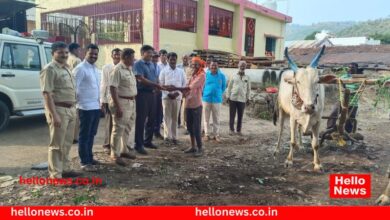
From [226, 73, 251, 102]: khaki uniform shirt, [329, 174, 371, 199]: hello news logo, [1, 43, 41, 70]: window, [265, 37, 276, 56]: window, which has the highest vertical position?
[265, 37, 276, 56]: window

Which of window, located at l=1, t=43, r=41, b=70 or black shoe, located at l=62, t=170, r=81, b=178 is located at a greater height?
window, located at l=1, t=43, r=41, b=70

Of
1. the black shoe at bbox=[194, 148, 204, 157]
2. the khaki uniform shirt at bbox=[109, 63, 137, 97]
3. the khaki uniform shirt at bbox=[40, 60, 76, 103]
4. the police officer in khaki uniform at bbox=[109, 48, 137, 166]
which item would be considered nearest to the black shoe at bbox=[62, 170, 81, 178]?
the police officer in khaki uniform at bbox=[109, 48, 137, 166]

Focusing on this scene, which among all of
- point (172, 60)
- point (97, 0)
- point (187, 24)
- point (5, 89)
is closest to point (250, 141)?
point (172, 60)

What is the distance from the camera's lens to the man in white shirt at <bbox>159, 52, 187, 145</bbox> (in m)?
6.41

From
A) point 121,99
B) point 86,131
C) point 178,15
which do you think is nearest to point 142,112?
point 121,99

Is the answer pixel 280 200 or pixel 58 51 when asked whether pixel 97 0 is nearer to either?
pixel 58 51

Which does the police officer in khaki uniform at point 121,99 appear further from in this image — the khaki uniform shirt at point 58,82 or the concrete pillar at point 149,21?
the concrete pillar at point 149,21

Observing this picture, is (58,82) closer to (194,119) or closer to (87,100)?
(87,100)

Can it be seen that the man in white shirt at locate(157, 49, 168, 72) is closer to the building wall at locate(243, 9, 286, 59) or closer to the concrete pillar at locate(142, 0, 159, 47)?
the concrete pillar at locate(142, 0, 159, 47)

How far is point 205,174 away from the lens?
492 centimetres

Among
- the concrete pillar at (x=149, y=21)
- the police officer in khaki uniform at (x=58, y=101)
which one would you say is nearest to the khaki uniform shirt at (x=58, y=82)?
the police officer in khaki uniform at (x=58, y=101)

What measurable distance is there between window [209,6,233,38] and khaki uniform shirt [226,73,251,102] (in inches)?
369

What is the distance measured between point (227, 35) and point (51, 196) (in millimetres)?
15164

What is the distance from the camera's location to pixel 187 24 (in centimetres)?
1544
